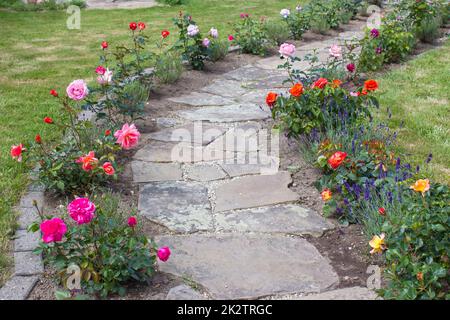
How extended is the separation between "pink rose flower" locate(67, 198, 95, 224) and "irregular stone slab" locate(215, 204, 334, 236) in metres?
0.89

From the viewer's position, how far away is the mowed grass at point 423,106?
13.9 ft

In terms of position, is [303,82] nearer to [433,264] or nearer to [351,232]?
[351,232]

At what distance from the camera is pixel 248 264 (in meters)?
3.02

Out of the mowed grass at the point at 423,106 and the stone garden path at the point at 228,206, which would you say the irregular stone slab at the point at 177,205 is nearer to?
the stone garden path at the point at 228,206

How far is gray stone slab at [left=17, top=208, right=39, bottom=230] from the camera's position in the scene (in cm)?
332

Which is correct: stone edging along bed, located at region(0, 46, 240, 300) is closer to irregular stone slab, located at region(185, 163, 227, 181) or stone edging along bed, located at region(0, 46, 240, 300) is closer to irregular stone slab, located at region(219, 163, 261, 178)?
irregular stone slab, located at region(185, 163, 227, 181)

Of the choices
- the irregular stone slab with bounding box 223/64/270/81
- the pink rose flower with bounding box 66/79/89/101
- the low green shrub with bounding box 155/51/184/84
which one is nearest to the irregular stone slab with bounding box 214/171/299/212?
the pink rose flower with bounding box 66/79/89/101

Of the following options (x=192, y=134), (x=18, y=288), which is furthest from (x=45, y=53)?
(x=18, y=288)

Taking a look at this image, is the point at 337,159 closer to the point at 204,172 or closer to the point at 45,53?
the point at 204,172

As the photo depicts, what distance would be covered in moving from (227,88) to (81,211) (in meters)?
3.43

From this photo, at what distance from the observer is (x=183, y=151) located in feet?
14.6

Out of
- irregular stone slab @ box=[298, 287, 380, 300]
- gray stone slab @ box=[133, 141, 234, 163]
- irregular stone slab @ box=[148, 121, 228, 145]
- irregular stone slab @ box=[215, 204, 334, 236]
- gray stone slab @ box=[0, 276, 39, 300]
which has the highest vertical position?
irregular stone slab @ box=[148, 121, 228, 145]

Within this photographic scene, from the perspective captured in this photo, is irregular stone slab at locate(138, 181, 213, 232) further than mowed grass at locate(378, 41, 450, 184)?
No
